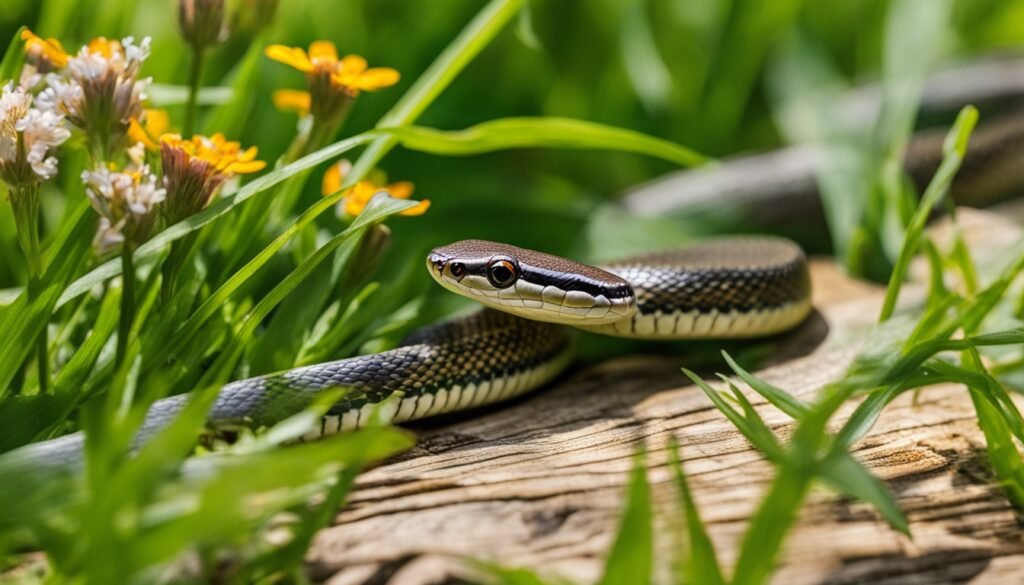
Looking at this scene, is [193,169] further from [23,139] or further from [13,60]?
[13,60]

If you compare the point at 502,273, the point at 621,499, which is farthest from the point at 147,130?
the point at 621,499

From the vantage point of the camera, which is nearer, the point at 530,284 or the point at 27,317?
the point at 27,317

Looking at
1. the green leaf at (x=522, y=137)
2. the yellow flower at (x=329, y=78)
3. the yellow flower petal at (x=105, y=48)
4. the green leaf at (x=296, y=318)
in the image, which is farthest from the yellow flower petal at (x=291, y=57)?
the green leaf at (x=296, y=318)

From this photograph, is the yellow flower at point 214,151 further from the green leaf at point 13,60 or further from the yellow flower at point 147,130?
the green leaf at point 13,60

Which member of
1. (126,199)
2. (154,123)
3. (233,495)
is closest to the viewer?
(233,495)

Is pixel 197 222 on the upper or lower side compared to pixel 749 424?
upper

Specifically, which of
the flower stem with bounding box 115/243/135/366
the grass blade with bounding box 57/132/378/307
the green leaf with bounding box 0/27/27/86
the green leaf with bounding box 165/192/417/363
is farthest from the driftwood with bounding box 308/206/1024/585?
the green leaf with bounding box 0/27/27/86

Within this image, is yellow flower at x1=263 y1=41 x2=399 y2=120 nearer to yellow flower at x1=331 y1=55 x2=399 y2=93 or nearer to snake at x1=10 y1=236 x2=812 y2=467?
yellow flower at x1=331 y1=55 x2=399 y2=93

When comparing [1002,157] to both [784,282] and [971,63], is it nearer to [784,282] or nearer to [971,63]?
[971,63]
